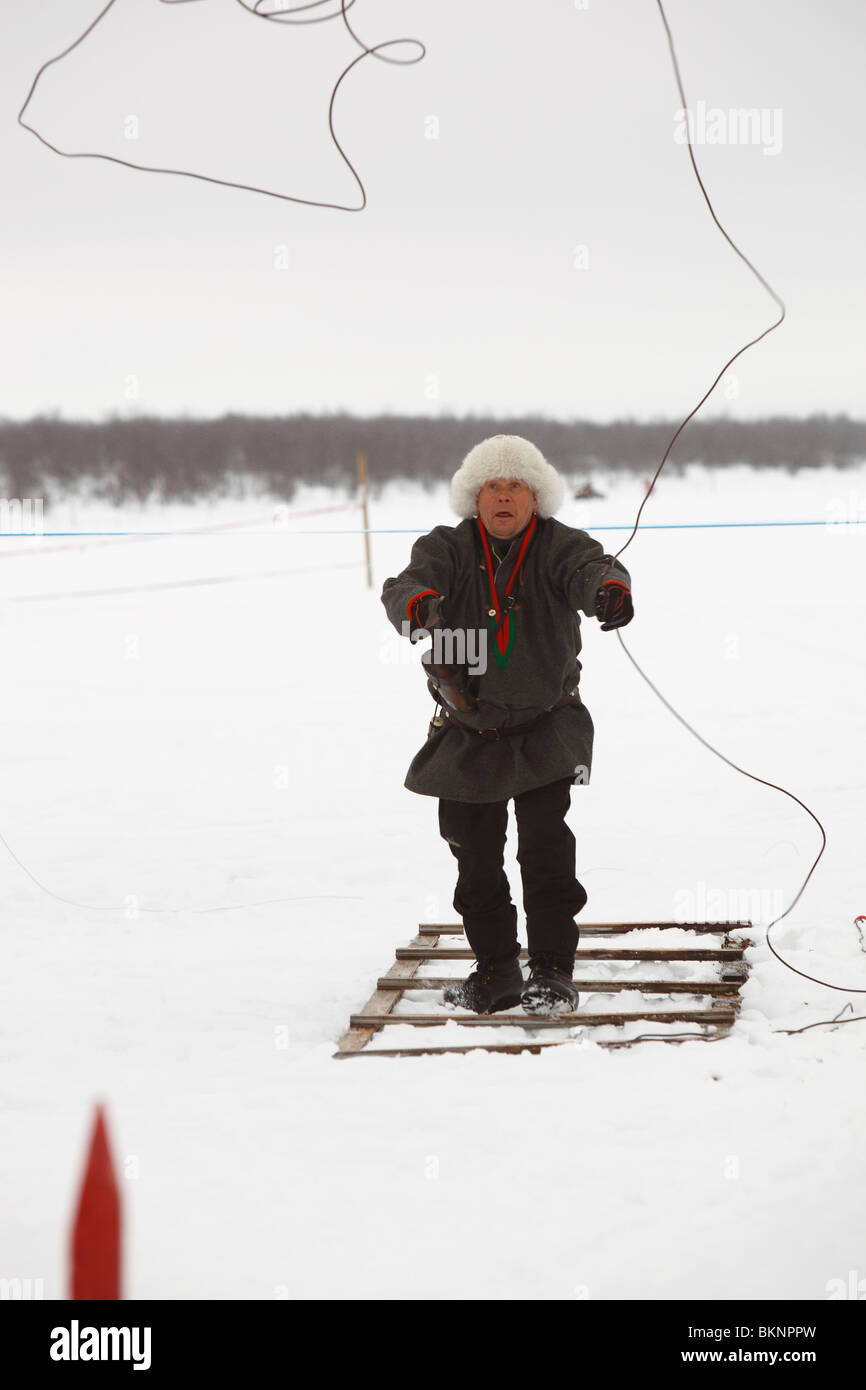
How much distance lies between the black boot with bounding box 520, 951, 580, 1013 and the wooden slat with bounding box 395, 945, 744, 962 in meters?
0.36

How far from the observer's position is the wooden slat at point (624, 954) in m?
3.61

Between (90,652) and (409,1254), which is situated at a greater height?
(409,1254)

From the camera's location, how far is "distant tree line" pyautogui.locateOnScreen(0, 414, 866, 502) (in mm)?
29641

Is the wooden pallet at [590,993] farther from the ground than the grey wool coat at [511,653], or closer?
closer

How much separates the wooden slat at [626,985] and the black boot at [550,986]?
0.57ft

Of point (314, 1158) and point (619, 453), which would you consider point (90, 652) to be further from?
point (619, 453)

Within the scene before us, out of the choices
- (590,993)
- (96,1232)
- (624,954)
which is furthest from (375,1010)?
(96,1232)

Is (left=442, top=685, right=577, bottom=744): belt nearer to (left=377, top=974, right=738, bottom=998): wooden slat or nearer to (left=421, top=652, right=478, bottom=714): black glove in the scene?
(left=421, top=652, right=478, bottom=714): black glove

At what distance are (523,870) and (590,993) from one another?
490 millimetres

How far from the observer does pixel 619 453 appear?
3309cm

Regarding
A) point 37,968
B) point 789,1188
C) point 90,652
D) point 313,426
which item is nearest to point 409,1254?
point 789,1188

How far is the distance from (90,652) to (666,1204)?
9937 millimetres

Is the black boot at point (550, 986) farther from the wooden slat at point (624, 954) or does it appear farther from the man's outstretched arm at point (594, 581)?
the man's outstretched arm at point (594, 581)

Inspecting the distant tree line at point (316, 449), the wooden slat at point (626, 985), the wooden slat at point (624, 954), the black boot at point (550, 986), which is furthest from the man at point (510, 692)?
the distant tree line at point (316, 449)
